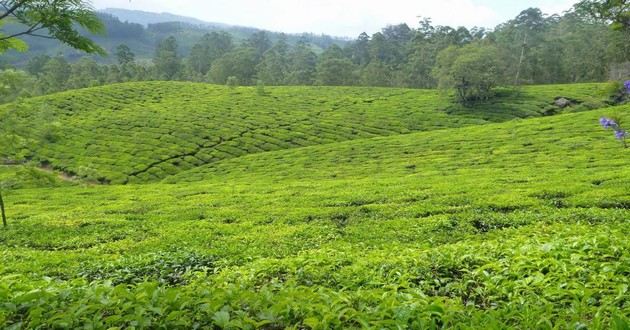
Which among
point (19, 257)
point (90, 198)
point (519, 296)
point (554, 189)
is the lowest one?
point (90, 198)

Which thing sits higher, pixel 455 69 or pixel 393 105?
pixel 455 69

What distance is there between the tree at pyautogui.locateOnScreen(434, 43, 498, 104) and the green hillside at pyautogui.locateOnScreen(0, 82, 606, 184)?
2.61 meters

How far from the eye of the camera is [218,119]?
6650cm

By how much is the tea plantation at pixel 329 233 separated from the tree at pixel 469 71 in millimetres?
18152

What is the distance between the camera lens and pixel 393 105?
250 ft

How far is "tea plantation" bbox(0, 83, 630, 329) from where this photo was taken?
601 cm

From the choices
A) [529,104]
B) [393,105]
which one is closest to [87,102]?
[393,105]

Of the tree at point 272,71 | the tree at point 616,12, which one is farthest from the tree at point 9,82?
the tree at point 272,71

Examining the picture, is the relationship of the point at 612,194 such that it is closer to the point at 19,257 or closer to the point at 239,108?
the point at 19,257

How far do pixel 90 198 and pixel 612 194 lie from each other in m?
29.6

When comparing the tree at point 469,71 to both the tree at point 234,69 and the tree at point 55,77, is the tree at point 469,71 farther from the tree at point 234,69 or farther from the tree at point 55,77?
the tree at point 55,77

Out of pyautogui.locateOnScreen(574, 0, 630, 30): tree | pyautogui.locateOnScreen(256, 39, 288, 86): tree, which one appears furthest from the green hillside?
pyautogui.locateOnScreen(574, 0, 630, 30): tree

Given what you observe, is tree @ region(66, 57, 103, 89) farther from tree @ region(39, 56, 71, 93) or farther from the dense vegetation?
the dense vegetation

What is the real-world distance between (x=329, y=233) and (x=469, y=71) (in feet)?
193
